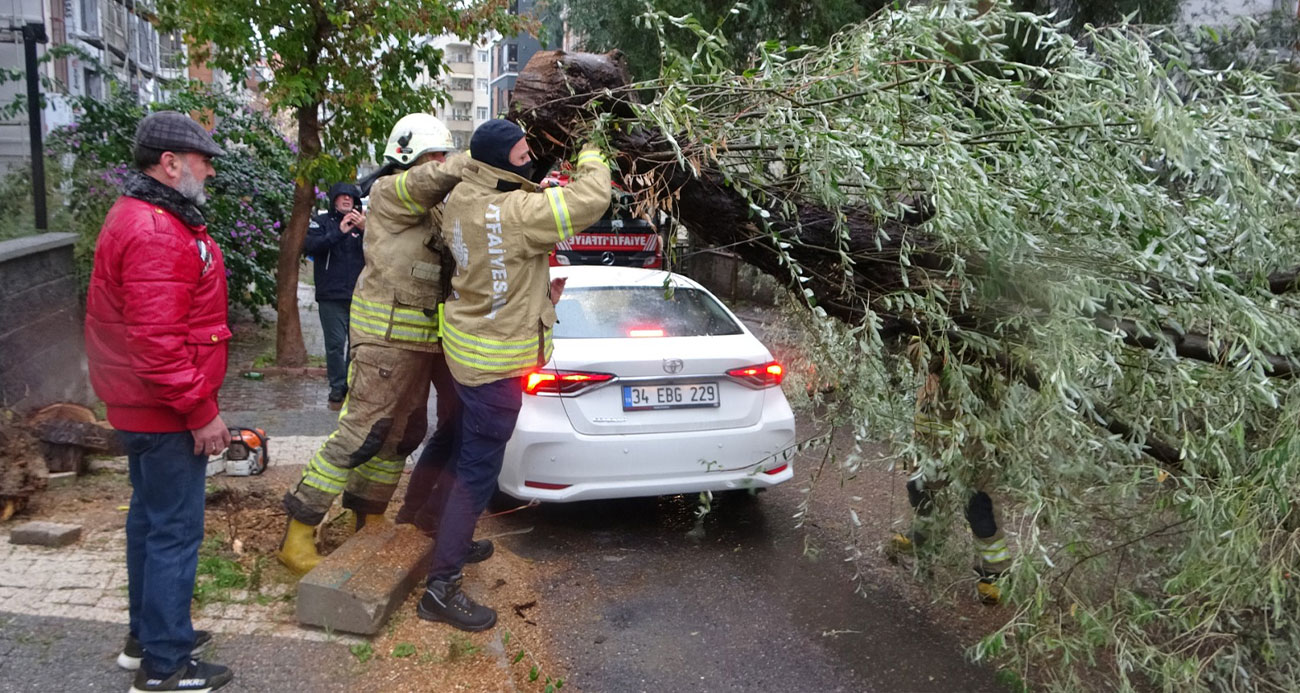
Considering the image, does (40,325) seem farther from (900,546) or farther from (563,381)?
(900,546)

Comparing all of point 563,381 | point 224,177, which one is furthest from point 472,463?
point 224,177

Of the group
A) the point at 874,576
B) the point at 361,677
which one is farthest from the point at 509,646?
the point at 874,576

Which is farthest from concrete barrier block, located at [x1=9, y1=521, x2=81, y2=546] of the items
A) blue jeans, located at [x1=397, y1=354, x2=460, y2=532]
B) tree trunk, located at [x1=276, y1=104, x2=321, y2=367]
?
tree trunk, located at [x1=276, y1=104, x2=321, y2=367]

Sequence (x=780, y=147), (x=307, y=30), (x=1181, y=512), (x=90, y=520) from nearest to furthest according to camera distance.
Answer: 1. (x=1181, y=512)
2. (x=780, y=147)
3. (x=90, y=520)
4. (x=307, y=30)

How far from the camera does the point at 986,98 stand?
3.56 m

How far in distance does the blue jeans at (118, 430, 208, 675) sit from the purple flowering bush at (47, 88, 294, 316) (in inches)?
238

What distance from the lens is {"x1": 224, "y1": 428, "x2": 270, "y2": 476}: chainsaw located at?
5766 millimetres

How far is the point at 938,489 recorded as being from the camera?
420 cm

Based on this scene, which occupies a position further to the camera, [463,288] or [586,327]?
[586,327]

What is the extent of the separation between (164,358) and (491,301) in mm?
1231

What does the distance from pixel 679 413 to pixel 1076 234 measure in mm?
2394

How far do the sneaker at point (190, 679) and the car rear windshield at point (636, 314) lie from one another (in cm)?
250

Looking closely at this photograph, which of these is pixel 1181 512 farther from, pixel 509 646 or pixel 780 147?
pixel 509 646

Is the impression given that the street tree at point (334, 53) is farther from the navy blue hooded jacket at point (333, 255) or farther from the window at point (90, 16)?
the window at point (90, 16)
